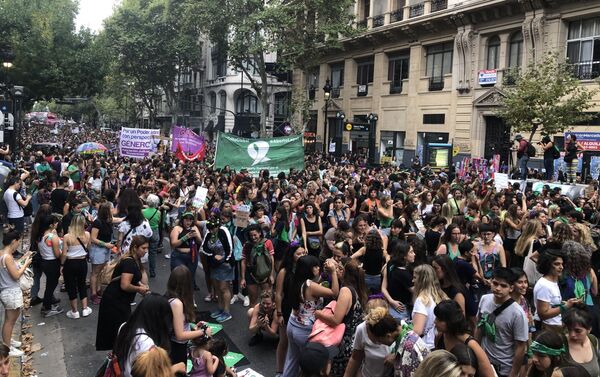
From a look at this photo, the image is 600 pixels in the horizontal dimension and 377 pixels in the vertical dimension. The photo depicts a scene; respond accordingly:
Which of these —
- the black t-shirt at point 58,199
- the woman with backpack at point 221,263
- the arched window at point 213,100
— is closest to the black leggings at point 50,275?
the woman with backpack at point 221,263

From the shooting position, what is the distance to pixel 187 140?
2036cm

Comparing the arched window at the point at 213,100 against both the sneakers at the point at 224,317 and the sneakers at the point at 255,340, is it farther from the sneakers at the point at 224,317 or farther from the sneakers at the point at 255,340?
the sneakers at the point at 255,340

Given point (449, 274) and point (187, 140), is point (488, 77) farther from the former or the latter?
point (449, 274)

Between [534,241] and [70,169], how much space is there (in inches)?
519

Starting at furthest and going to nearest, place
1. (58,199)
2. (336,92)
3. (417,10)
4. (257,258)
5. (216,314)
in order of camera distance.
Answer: (336,92)
(417,10)
(58,199)
(216,314)
(257,258)

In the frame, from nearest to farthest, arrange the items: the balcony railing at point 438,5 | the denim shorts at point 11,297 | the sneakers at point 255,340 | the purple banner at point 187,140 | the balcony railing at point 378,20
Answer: the denim shorts at point 11,297
the sneakers at point 255,340
the purple banner at point 187,140
the balcony railing at point 438,5
the balcony railing at point 378,20

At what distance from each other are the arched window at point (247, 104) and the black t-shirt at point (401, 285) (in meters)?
49.3

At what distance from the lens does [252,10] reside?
3303 cm

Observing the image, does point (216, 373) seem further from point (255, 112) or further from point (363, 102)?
point (255, 112)

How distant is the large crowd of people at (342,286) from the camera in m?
4.07

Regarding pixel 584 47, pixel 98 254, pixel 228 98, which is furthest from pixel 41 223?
pixel 228 98

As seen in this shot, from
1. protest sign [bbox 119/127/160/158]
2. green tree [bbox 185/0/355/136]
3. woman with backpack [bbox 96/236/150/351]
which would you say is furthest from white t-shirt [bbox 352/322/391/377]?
green tree [bbox 185/0/355/136]

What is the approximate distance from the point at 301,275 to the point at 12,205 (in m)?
8.93

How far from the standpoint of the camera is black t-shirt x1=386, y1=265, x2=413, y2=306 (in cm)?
572
